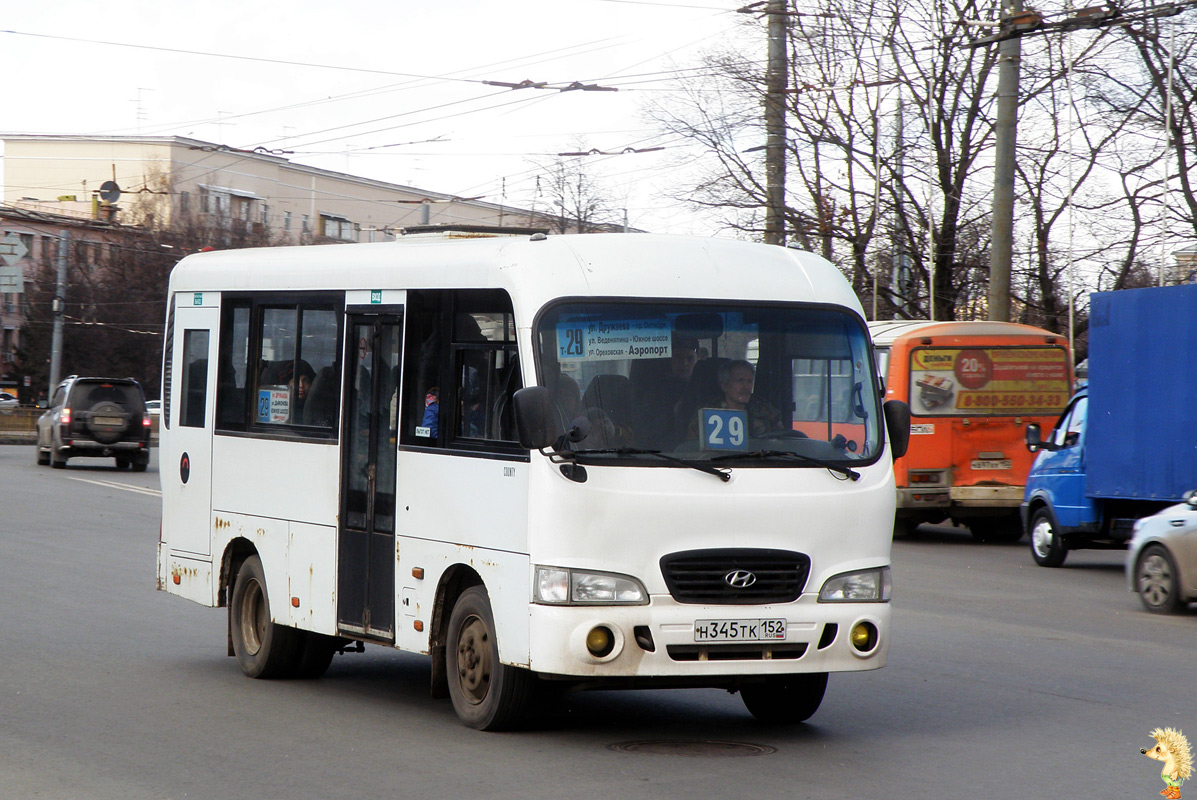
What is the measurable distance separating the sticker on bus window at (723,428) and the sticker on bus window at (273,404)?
292cm

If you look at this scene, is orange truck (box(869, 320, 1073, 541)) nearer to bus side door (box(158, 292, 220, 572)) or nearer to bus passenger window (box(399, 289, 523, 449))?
bus side door (box(158, 292, 220, 572))

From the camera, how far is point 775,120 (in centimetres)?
3366

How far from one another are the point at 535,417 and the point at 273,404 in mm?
3009

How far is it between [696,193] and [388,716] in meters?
28.3

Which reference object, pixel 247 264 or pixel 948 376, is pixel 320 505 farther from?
pixel 948 376

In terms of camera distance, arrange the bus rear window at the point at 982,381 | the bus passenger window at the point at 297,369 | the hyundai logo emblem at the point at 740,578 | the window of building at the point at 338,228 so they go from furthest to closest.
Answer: the window of building at the point at 338,228 < the bus rear window at the point at 982,381 < the bus passenger window at the point at 297,369 < the hyundai logo emblem at the point at 740,578

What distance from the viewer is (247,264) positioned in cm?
1001

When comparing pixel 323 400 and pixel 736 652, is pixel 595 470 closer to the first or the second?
pixel 736 652

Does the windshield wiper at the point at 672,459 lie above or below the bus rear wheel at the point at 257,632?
above

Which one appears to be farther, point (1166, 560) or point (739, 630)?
point (1166, 560)

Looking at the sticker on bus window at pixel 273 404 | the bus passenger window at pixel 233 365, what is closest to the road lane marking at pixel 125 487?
the bus passenger window at pixel 233 365

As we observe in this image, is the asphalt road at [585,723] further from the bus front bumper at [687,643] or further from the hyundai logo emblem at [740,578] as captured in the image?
the hyundai logo emblem at [740,578]

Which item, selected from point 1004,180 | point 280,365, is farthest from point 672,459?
point 1004,180

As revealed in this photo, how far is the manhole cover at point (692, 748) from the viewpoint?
7277 millimetres
